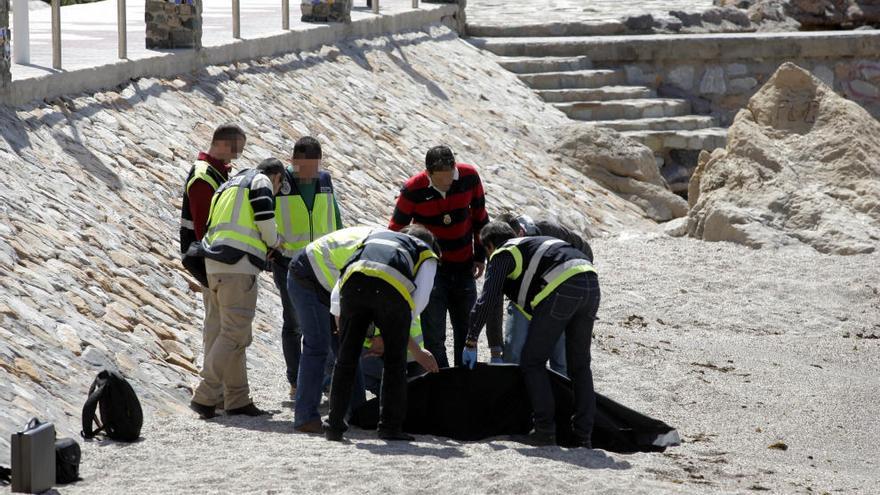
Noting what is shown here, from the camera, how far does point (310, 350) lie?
760 centimetres

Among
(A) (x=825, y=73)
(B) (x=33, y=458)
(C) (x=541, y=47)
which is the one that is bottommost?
(B) (x=33, y=458)

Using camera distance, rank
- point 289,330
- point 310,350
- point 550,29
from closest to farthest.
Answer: point 310,350
point 289,330
point 550,29

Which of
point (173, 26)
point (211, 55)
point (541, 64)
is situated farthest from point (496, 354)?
point (541, 64)

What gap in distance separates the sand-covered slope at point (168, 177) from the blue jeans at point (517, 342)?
1.43 m

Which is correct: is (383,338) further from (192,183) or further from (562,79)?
(562,79)

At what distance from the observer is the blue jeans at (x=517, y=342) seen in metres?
8.44

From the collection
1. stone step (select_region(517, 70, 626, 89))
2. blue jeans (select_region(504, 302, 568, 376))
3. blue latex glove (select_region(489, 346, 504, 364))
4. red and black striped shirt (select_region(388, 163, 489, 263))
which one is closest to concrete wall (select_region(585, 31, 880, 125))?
stone step (select_region(517, 70, 626, 89))

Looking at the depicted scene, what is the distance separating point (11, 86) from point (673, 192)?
9272 millimetres

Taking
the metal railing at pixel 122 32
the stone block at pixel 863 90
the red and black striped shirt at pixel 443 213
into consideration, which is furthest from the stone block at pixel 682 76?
the red and black striped shirt at pixel 443 213

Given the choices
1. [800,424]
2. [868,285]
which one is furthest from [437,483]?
[868,285]

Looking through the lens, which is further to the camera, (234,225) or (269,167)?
(269,167)

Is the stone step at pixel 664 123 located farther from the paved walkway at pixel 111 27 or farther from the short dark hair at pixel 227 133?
the short dark hair at pixel 227 133

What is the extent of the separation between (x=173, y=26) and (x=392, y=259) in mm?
6351

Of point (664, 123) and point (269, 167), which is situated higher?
point (269, 167)
